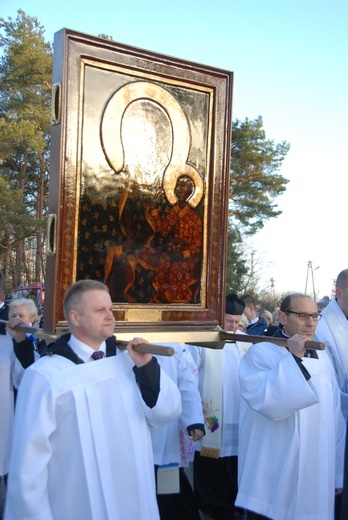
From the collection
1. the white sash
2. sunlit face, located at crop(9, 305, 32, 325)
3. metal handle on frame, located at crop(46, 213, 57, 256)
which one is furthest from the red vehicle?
metal handle on frame, located at crop(46, 213, 57, 256)

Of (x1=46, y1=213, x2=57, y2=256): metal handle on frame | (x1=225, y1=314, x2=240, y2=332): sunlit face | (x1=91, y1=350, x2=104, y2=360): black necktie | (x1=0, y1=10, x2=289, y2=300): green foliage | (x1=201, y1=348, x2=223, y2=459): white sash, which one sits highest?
(x1=0, y1=10, x2=289, y2=300): green foliage

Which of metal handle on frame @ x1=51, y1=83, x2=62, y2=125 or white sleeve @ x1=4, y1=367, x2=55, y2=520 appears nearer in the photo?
white sleeve @ x1=4, y1=367, x2=55, y2=520

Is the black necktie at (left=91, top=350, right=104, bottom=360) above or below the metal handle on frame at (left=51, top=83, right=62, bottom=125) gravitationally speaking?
below

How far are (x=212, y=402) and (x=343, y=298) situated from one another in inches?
79.5

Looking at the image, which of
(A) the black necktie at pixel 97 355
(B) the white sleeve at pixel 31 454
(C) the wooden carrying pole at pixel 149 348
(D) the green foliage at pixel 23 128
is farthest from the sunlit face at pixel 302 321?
(D) the green foliage at pixel 23 128

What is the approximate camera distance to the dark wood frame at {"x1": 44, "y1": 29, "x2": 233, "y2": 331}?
12.3ft

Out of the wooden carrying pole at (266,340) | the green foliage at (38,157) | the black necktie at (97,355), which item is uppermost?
the green foliage at (38,157)

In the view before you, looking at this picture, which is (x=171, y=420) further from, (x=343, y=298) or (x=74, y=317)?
(x=343, y=298)

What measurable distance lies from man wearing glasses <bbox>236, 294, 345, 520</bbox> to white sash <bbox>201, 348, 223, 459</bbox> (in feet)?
6.28

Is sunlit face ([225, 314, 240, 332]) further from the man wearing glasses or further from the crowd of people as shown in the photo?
the man wearing glasses

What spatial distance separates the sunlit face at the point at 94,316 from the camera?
3.48 meters

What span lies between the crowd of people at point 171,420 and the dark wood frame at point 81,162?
0.94 ft

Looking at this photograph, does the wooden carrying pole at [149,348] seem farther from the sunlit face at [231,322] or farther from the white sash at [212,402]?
the white sash at [212,402]

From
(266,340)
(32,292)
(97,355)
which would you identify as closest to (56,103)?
(97,355)
